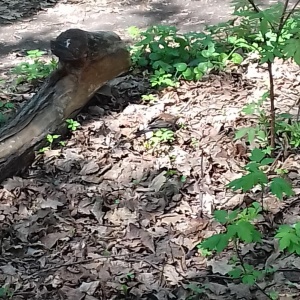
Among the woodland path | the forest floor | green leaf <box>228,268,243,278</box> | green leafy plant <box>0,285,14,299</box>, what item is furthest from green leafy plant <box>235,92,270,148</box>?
the woodland path

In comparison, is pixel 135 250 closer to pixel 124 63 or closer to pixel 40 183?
pixel 40 183

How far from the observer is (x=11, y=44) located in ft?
23.1

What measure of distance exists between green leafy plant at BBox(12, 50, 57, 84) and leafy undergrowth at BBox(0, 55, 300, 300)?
2.78 feet

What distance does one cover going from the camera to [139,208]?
162 inches

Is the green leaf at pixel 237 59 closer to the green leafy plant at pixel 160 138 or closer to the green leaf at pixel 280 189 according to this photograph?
the green leafy plant at pixel 160 138

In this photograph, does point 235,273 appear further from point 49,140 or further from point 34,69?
point 34,69

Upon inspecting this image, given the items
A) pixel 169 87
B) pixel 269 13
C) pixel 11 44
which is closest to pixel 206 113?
pixel 169 87

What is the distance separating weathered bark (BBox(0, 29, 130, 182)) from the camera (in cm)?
454

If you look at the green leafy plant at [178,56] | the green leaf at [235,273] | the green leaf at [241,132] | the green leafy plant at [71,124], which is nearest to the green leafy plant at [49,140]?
the green leafy plant at [71,124]

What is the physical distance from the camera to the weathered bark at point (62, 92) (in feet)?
14.9

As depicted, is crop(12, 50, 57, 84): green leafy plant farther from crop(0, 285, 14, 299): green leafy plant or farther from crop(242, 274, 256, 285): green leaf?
crop(242, 274, 256, 285): green leaf

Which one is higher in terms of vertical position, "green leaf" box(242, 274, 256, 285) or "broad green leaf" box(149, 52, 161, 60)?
"broad green leaf" box(149, 52, 161, 60)

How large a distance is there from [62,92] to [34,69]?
44.1 inches

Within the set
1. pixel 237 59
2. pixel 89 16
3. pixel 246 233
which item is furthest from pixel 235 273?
pixel 89 16
